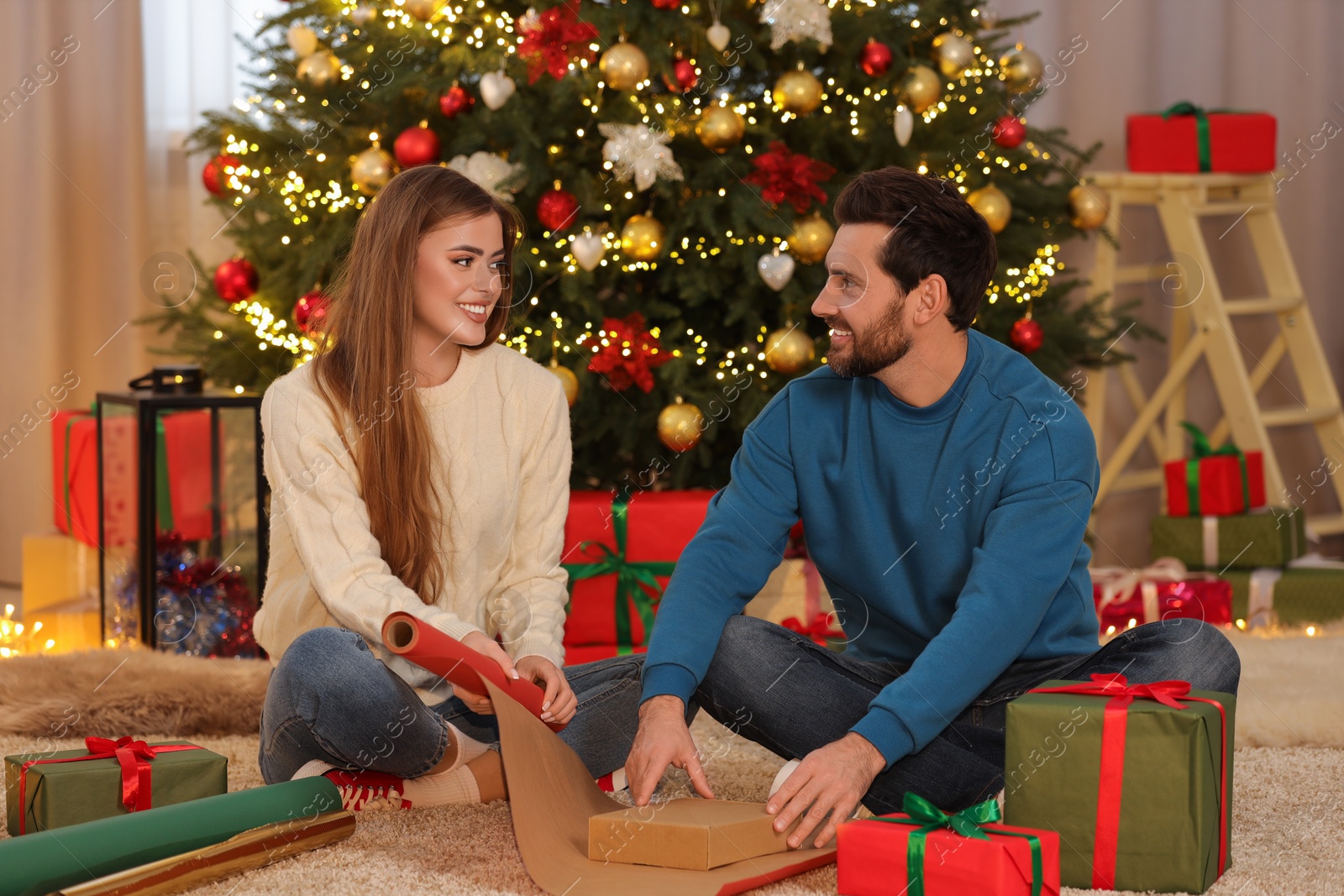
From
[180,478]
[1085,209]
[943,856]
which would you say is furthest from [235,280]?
[943,856]

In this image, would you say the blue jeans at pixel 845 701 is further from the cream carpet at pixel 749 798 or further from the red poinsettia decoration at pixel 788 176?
the red poinsettia decoration at pixel 788 176

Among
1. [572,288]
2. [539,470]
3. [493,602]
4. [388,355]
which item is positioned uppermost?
[572,288]

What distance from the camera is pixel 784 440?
1501mm

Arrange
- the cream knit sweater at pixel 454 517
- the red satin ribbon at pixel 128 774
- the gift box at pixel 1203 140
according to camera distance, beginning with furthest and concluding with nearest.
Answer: the gift box at pixel 1203 140 < the cream knit sweater at pixel 454 517 < the red satin ribbon at pixel 128 774

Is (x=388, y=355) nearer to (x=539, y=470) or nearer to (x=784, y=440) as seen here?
(x=539, y=470)

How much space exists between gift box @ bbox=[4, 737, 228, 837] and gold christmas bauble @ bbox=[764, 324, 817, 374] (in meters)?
1.24

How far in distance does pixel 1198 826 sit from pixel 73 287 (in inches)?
120

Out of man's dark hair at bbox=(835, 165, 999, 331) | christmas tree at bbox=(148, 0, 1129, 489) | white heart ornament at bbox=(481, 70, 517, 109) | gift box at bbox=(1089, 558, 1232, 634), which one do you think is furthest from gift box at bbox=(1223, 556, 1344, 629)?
white heart ornament at bbox=(481, 70, 517, 109)

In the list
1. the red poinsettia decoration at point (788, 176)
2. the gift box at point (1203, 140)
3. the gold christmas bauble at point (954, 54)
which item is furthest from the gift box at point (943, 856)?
the gift box at point (1203, 140)

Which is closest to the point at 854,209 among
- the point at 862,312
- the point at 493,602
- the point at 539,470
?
the point at 862,312

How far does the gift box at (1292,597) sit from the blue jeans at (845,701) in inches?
54.9

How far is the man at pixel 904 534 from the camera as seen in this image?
1.33 m

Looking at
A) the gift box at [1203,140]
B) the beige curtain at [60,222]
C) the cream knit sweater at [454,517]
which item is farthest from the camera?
the beige curtain at [60,222]

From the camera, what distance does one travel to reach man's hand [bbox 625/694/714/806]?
49.8 inches
